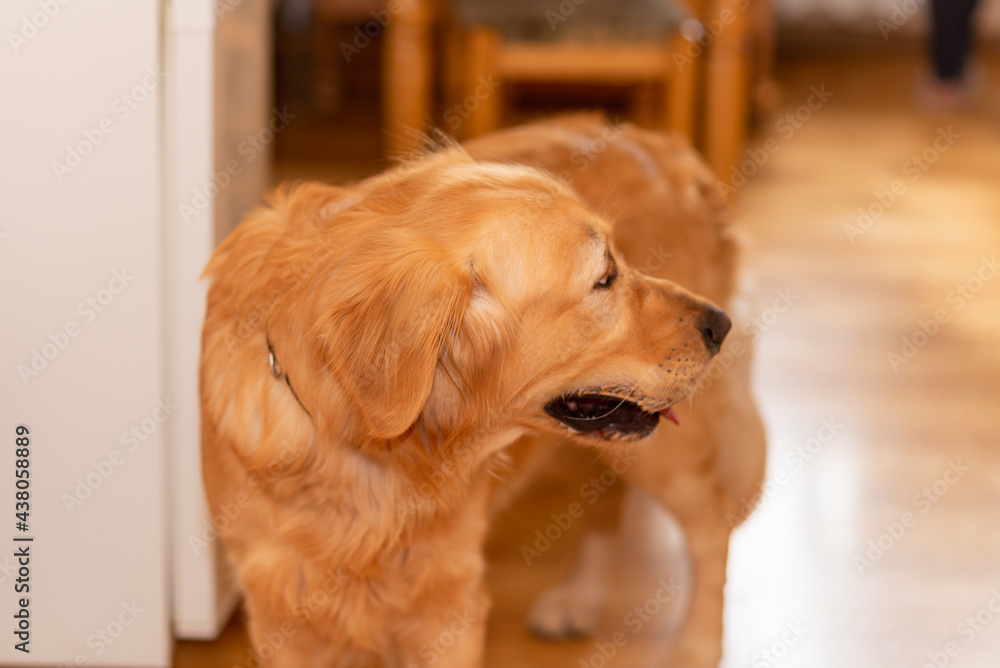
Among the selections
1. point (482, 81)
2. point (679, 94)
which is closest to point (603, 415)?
point (482, 81)

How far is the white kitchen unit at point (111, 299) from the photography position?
159 cm

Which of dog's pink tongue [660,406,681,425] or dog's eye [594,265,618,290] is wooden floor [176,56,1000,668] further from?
dog's eye [594,265,618,290]

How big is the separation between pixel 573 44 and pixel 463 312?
2.54 m

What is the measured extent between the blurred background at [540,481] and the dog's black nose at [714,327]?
53 centimetres

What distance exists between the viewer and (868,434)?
286cm

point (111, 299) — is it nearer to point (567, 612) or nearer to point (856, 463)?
point (567, 612)

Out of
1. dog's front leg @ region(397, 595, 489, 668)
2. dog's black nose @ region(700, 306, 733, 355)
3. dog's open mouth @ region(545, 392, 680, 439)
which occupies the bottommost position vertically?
dog's front leg @ region(397, 595, 489, 668)

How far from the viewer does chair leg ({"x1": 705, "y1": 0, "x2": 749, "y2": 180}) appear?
3660 mm

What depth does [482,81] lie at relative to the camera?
3.61 m

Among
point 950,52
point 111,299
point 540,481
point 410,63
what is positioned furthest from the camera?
point 950,52

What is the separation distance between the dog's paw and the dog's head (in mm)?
665

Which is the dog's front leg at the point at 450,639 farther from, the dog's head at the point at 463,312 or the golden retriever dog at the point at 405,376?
the dog's head at the point at 463,312

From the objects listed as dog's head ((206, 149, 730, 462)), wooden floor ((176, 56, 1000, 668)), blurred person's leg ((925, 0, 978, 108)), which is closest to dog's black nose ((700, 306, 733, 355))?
dog's head ((206, 149, 730, 462))

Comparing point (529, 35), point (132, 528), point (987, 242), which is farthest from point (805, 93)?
point (132, 528)
